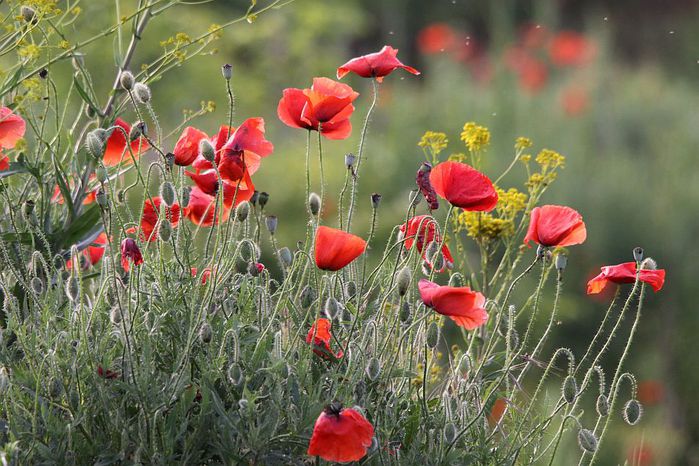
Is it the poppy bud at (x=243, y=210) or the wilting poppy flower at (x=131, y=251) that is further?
the poppy bud at (x=243, y=210)

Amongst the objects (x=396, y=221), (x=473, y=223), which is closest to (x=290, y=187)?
(x=396, y=221)

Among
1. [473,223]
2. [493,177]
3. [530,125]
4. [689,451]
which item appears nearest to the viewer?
[473,223]

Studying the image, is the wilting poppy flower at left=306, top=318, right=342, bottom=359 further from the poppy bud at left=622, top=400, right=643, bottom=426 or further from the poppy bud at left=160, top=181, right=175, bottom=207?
the poppy bud at left=622, top=400, right=643, bottom=426

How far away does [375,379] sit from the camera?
4.90ft

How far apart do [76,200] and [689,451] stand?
3.50 metres

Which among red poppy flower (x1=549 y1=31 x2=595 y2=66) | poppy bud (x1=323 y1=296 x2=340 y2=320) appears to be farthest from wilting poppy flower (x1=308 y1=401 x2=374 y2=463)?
red poppy flower (x1=549 y1=31 x2=595 y2=66)

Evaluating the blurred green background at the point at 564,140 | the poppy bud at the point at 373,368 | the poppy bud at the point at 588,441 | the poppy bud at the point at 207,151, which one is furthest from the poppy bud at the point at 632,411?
the blurred green background at the point at 564,140

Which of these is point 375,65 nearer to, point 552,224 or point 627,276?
point 552,224

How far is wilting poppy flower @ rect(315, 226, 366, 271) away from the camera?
1.46 metres

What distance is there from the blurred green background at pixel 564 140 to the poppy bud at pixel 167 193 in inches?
53.6

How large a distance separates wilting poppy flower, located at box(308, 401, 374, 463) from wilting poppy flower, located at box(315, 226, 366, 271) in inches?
9.8

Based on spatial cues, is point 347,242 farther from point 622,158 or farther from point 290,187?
point 622,158

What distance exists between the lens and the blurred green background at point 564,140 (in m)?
4.85

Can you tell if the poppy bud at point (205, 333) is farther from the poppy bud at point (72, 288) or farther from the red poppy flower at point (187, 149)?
the red poppy flower at point (187, 149)
